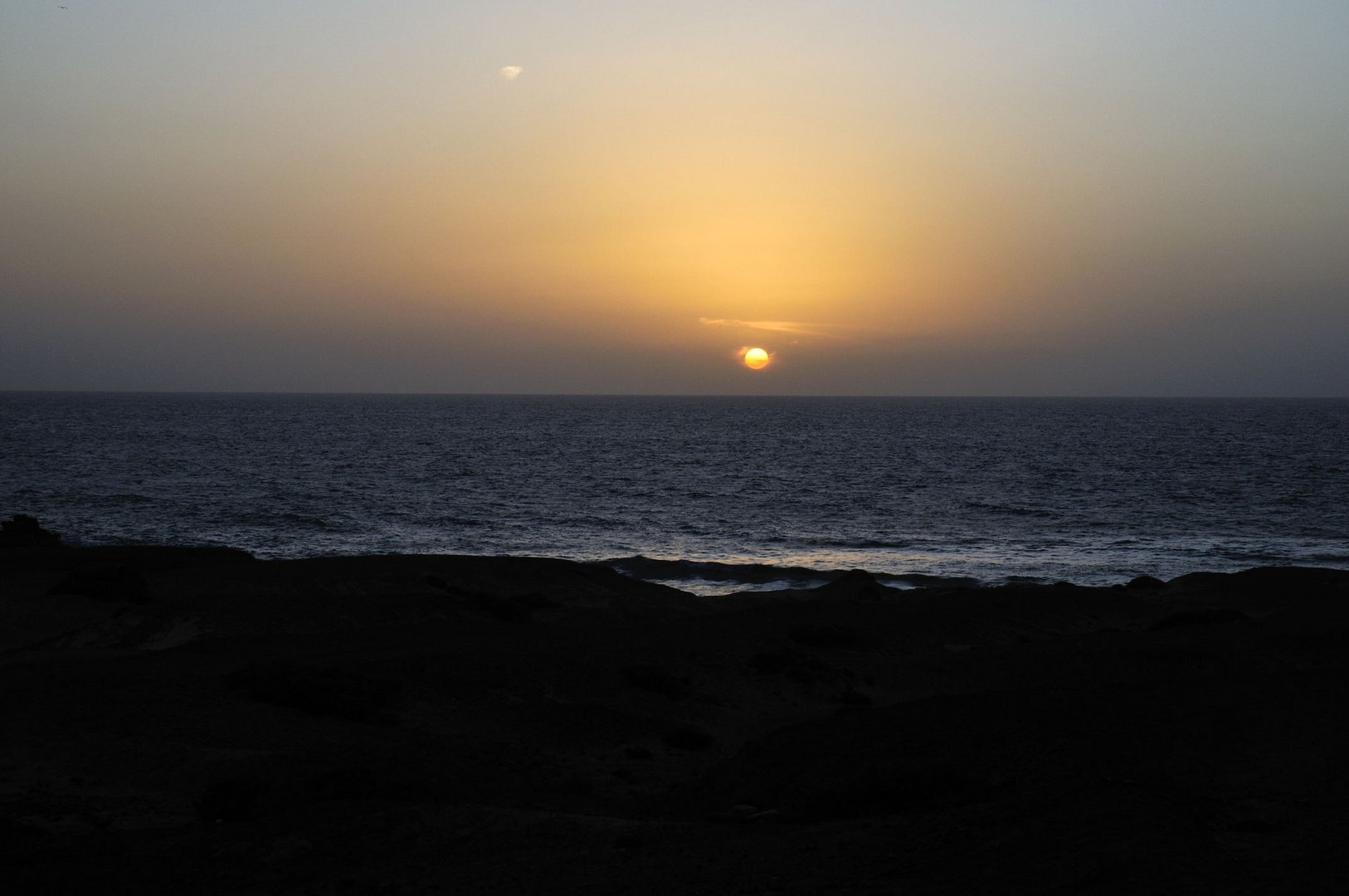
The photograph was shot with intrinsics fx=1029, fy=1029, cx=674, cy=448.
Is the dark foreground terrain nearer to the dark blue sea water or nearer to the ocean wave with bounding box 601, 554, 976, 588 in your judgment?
the ocean wave with bounding box 601, 554, 976, 588

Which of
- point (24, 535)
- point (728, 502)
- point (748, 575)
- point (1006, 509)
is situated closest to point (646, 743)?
point (748, 575)

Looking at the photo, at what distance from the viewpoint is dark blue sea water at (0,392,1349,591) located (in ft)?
176

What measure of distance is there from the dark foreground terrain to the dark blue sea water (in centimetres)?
1864

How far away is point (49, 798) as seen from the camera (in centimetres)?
1438

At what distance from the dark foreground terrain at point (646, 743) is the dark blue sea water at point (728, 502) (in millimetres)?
18637

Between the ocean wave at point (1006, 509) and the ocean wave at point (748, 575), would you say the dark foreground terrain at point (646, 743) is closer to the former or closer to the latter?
the ocean wave at point (748, 575)

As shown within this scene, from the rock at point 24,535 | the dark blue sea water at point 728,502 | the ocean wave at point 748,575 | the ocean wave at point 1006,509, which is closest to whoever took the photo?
the rock at point 24,535

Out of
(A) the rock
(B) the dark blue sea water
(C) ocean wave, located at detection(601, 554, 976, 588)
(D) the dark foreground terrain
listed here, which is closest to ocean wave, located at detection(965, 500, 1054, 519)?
(B) the dark blue sea water

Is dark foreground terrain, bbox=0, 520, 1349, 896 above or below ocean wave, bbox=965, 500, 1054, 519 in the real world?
above

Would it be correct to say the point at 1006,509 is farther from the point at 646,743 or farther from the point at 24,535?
the point at 24,535

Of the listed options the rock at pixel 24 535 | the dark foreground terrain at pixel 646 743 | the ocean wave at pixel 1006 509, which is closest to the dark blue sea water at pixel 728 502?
the ocean wave at pixel 1006 509

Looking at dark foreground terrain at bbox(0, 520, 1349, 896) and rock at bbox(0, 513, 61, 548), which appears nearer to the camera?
dark foreground terrain at bbox(0, 520, 1349, 896)

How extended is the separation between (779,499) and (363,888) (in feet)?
227

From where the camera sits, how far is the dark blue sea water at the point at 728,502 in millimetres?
53719
